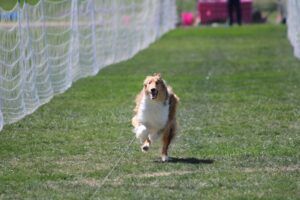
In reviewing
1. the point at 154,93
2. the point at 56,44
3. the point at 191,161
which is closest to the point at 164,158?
the point at 191,161

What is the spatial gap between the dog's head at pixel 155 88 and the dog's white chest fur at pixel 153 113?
78 mm

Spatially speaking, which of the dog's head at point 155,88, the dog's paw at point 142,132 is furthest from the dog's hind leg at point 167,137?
the dog's head at point 155,88

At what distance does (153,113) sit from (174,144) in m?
1.18

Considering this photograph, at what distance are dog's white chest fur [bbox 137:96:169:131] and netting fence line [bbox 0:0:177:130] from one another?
278 cm

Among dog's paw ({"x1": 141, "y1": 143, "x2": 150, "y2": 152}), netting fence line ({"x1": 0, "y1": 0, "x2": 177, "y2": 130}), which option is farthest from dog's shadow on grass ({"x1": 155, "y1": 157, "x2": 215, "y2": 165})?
netting fence line ({"x1": 0, "y1": 0, "x2": 177, "y2": 130})

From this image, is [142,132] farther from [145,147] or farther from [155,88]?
[155,88]

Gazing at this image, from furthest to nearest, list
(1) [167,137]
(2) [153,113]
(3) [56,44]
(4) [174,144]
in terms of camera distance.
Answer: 1. (3) [56,44]
2. (4) [174,144]
3. (1) [167,137]
4. (2) [153,113]

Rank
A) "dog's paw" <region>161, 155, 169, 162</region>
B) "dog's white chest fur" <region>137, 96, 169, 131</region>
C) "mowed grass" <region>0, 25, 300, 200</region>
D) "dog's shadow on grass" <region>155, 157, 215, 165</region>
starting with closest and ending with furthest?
"mowed grass" <region>0, 25, 300, 200</region> < "dog's shadow on grass" <region>155, 157, 215, 165</region> < "dog's paw" <region>161, 155, 169, 162</region> < "dog's white chest fur" <region>137, 96, 169, 131</region>

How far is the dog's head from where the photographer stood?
11.0 m

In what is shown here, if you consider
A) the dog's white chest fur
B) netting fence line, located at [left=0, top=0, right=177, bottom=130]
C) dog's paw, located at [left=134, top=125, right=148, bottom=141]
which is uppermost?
the dog's white chest fur

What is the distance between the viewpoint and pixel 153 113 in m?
11.2

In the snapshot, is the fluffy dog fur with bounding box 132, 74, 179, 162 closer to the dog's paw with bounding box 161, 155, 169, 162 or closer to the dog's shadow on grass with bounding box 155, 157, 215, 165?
the dog's paw with bounding box 161, 155, 169, 162

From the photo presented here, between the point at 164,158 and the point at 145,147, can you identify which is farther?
the point at 145,147

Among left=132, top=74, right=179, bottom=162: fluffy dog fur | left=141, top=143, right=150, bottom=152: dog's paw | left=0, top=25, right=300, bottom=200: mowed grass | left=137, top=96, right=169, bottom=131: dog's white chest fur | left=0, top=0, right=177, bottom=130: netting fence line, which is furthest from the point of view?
left=0, top=0, right=177, bottom=130: netting fence line
